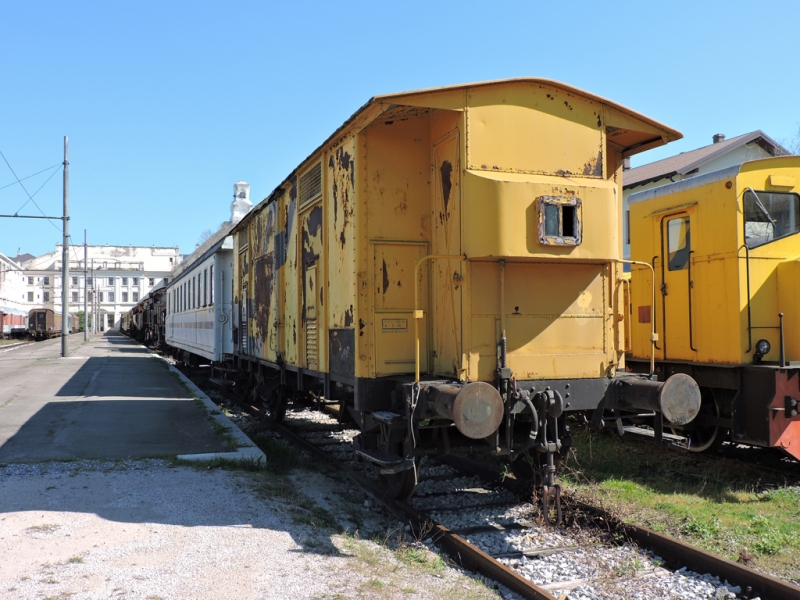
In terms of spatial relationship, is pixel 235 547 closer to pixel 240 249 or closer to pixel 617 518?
pixel 617 518

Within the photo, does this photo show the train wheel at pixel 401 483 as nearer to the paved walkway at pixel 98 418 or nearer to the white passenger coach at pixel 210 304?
the paved walkway at pixel 98 418

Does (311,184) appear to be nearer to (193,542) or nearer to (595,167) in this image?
(595,167)

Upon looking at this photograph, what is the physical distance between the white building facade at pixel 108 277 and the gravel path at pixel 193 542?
320 ft

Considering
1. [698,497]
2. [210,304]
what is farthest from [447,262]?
[210,304]

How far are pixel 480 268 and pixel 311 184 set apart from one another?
9.20ft

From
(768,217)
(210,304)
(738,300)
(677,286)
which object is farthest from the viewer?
(210,304)

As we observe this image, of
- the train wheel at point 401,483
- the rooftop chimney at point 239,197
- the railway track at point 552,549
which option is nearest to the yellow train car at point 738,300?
the railway track at point 552,549

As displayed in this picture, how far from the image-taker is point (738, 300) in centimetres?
738

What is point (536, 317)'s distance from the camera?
5.69 metres

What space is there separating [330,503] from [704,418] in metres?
4.65

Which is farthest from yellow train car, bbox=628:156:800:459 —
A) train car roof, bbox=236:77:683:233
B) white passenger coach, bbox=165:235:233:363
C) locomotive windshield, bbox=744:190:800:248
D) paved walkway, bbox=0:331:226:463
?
white passenger coach, bbox=165:235:233:363

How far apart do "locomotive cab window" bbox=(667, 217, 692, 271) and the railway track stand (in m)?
3.58

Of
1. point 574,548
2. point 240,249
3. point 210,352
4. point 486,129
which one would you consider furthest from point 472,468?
point 210,352

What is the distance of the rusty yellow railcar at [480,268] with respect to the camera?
5.29 metres
